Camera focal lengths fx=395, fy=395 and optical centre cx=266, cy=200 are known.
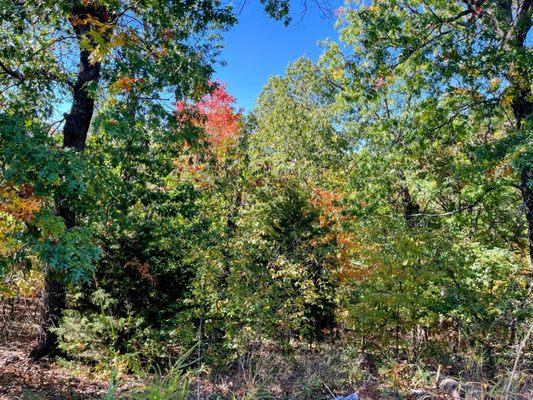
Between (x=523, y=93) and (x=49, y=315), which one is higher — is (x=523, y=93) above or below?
above

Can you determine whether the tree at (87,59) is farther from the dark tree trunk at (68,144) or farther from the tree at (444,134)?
the tree at (444,134)

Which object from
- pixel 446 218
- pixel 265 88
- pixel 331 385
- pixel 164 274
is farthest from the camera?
pixel 265 88

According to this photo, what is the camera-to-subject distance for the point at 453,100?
7.48 meters

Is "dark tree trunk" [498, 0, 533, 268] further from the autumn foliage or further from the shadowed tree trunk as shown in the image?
the autumn foliage

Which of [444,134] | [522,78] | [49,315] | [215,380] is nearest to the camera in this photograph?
[215,380]

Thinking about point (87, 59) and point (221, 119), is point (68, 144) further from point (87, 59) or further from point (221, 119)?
point (221, 119)

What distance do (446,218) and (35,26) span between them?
9.63m

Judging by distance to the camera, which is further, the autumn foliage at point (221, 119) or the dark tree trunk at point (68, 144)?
the autumn foliage at point (221, 119)

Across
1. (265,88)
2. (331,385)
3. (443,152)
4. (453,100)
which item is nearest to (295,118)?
(265,88)

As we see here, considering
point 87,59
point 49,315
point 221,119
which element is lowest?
point 49,315

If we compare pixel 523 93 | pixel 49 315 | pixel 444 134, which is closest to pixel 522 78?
pixel 523 93

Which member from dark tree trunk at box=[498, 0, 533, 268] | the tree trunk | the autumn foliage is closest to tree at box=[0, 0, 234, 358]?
the tree trunk

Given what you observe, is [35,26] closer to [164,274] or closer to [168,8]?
[168,8]

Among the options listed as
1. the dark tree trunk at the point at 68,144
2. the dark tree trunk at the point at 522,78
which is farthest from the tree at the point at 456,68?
the dark tree trunk at the point at 68,144
